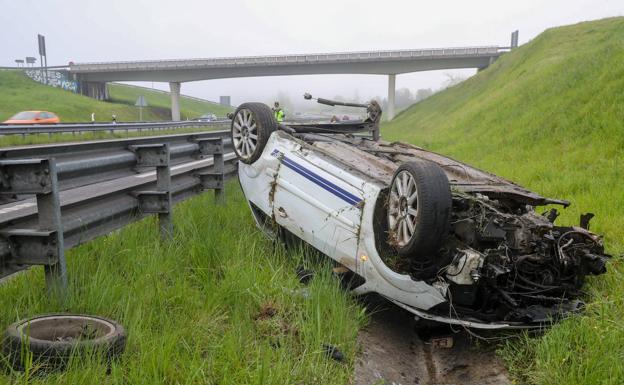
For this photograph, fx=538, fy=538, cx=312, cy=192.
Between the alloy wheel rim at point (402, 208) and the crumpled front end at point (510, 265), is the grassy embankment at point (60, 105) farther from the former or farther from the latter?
the crumpled front end at point (510, 265)

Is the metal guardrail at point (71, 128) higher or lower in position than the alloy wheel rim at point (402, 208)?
lower

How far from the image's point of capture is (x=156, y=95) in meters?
81.7

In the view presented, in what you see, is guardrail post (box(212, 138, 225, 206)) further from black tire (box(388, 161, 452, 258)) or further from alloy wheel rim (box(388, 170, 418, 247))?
black tire (box(388, 161, 452, 258))

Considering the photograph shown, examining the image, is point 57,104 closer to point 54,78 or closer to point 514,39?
point 54,78

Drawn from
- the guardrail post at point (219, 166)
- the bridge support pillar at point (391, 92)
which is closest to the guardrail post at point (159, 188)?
the guardrail post at point (219, 166)

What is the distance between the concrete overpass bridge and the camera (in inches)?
2025

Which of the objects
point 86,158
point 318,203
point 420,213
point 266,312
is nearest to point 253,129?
point 318,203

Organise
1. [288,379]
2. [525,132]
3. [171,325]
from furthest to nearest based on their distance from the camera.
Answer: [525,132] < [171,325] < [288,379]

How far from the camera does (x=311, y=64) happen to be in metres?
52.0

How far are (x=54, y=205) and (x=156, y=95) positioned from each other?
83015mm

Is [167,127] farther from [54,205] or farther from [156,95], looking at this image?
[156,95]

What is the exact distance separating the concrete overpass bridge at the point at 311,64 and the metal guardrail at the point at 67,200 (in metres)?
48.2

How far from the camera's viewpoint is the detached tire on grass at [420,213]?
11.0 feet

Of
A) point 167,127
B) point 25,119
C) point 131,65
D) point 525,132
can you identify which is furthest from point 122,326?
point 131,65
